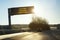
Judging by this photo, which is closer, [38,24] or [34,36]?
[38,24]

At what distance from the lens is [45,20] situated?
514 centimetres

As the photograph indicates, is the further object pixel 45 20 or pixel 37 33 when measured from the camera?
pixel 37 33

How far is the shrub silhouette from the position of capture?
5.13m

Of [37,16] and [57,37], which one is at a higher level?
[37,16]

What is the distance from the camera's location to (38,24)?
532cm

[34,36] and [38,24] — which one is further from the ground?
[38,24]

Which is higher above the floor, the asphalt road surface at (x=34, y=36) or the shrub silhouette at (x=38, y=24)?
the shrub silhouette at (x=38, y=24)

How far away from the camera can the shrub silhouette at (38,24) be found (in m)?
5.13

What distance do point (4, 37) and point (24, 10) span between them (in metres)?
0.97

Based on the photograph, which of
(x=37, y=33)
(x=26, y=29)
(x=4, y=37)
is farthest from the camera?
(x=37, y=33)

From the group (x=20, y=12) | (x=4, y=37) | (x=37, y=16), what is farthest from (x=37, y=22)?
(x=4, y=37)

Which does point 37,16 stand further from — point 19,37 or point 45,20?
point 19,37

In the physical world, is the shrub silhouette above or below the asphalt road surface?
above

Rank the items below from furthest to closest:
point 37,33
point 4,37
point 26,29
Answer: point 37,33 → point 26,29 → point 4,37
